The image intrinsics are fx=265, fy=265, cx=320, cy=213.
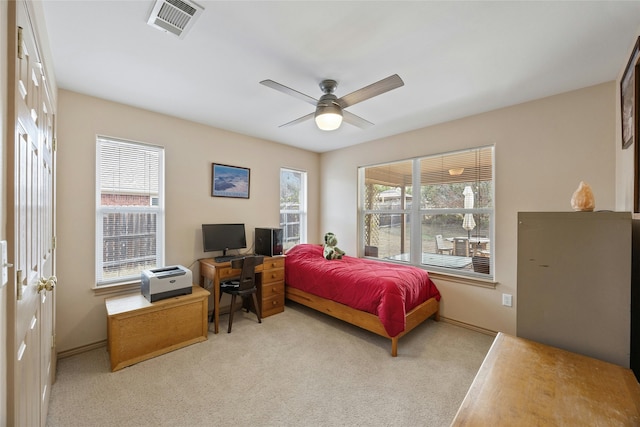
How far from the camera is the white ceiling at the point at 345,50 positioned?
5.05ft

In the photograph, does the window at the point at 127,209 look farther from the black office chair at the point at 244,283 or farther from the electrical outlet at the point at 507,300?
the electrical outlet at the point at 507,300

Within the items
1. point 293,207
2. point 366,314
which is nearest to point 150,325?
point 366,314

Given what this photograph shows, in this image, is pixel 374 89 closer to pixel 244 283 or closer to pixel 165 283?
pixel 244 283

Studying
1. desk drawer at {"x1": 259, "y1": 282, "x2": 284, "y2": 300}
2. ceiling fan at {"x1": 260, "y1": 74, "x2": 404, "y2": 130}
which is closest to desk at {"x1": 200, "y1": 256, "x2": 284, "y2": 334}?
desk drawer at {"x1": 259, "y1": 282, "x2": 284, "y2": 300}

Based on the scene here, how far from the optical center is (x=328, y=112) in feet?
7.11

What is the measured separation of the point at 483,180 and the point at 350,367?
254 centimetres

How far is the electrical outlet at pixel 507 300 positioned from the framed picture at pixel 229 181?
343 centimetres

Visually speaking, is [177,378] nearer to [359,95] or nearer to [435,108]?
[359,95]

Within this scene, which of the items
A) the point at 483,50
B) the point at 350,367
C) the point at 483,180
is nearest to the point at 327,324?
the point at 350,367

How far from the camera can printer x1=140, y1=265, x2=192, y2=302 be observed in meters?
2.57

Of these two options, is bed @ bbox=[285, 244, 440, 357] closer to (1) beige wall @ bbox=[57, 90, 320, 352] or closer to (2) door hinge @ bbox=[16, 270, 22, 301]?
(1) beige wall @ bbox=[57, 90, 320, 352]

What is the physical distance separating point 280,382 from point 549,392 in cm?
179

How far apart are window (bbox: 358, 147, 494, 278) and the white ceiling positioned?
83 cm

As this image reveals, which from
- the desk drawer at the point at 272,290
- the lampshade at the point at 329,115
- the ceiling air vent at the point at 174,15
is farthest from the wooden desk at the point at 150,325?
the ceiling air vent at the point at 174,15
